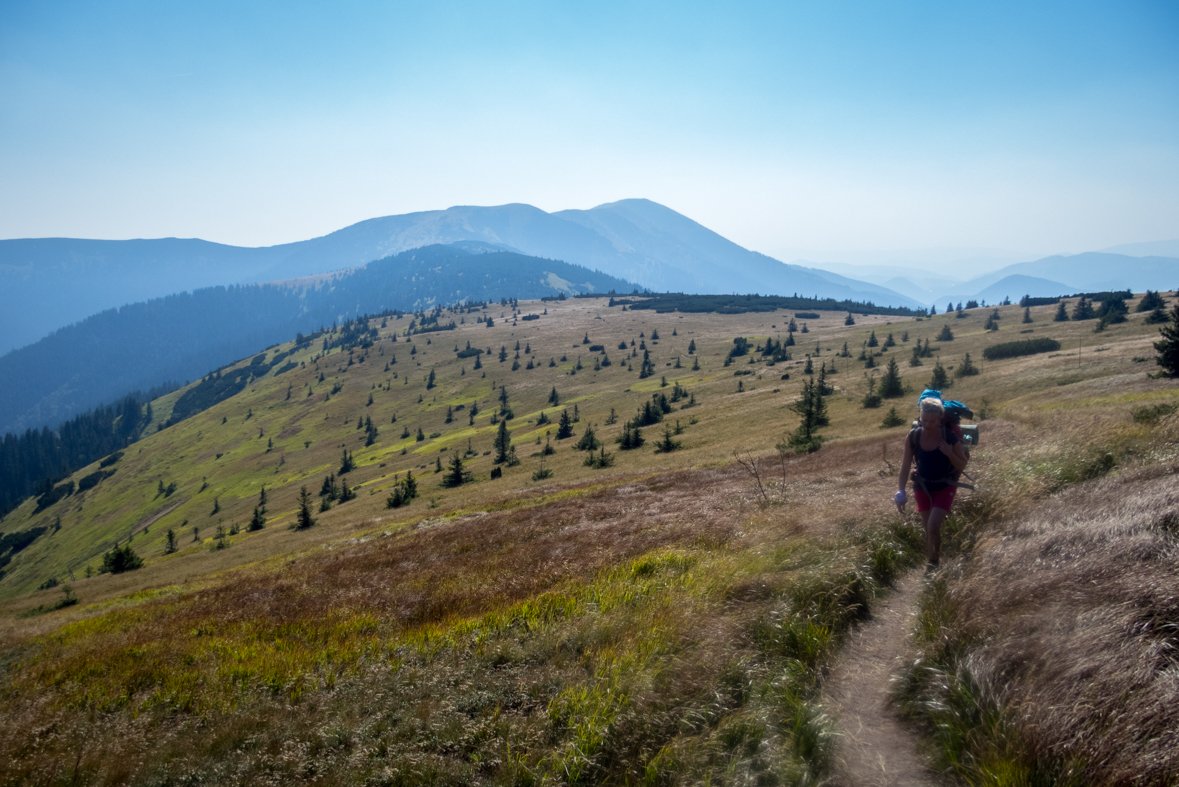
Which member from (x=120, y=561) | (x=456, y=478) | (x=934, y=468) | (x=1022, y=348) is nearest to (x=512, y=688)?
(x=934, y=468)

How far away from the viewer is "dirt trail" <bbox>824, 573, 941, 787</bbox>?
14.8ft

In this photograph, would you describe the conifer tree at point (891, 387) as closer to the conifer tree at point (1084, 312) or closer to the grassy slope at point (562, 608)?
the grassy slope at point (562, 608)

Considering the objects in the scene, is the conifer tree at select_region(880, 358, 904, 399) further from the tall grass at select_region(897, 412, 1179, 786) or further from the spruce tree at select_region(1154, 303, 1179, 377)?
the tall grass at select_region(897, 412, 1179, 786)

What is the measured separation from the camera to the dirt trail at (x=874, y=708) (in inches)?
177

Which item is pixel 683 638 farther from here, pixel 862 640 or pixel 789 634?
pixel 862 640

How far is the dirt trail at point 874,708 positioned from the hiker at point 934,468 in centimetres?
147

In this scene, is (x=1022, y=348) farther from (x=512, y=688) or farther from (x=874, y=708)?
(x=512, y=688)

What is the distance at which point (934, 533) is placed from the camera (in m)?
8.41

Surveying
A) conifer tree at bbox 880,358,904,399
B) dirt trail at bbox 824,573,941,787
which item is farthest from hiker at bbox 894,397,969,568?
conifer tree at bbox 880,358,904,399

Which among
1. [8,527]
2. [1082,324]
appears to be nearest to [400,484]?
[1082,324]

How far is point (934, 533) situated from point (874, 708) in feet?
13.8

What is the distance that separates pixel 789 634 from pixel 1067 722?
9.10 feet

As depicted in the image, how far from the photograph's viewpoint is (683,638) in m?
6.39

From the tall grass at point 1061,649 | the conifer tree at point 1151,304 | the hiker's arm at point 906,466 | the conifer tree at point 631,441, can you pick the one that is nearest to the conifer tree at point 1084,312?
the conifer tree at point 1151,304
